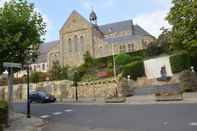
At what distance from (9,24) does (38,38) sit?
223 cm

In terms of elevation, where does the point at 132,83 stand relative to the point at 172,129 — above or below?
above

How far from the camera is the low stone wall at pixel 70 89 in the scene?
46.9 metres

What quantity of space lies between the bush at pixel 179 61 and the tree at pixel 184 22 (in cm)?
1835

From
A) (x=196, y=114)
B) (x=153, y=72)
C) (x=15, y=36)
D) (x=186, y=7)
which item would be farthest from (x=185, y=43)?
(x=153, y=72)

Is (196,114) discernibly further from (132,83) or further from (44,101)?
(132,83)

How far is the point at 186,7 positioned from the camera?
31.7 m

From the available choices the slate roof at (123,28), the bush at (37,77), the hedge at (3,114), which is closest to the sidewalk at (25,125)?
the hedge at (3,114)

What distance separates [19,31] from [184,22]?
16.2 meters

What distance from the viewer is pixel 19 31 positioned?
22.4 metres

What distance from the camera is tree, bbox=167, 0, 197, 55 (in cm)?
3175

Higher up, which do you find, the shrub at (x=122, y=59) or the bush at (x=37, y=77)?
the shrub at (x=122, y=59)

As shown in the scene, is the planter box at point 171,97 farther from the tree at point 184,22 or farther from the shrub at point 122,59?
the shrub at point 122,59

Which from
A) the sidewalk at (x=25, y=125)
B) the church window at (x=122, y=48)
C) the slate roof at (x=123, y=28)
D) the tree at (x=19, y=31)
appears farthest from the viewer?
the slate roof at (x=123, y=28)

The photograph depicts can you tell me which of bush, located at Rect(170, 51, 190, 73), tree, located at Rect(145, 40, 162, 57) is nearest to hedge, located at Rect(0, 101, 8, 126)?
bush, located at Rect(170, 51, 190, 73)
